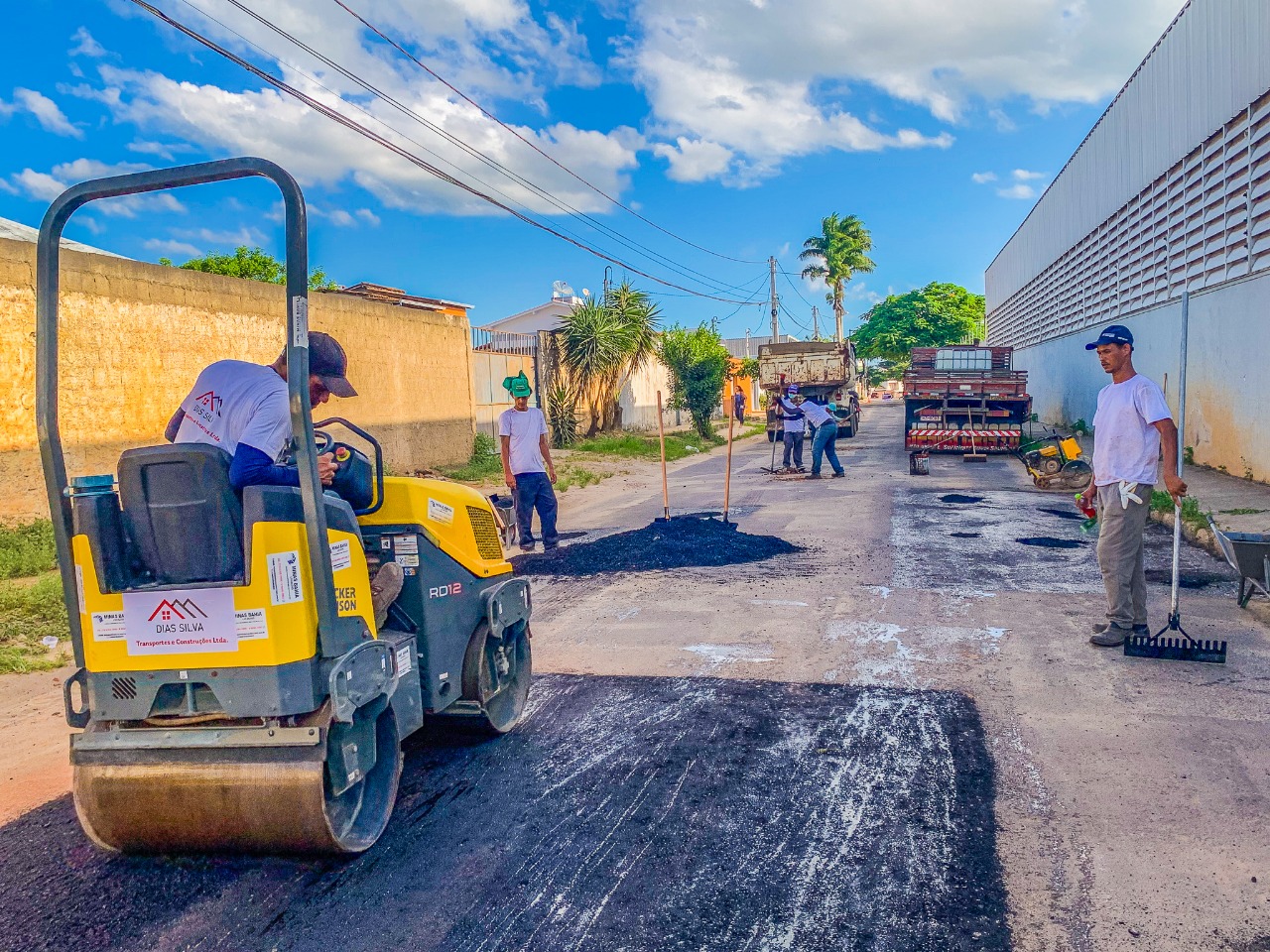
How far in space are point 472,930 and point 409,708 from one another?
1.02 m

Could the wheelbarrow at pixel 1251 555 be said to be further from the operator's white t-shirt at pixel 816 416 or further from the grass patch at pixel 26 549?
the operator's white t-shirt at pixel 816 416

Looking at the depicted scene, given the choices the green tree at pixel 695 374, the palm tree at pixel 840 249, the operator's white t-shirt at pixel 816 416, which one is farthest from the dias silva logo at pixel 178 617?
the palm tree at pixel 840 249

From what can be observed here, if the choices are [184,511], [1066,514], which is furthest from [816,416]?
[184,511]

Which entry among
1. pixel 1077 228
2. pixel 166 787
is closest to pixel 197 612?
pixel 166 787

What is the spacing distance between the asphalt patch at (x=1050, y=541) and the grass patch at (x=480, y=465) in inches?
377

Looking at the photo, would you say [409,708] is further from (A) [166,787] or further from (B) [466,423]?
(B) [466,423]

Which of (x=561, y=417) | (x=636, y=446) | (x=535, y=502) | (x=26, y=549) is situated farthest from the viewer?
(x=561, y=417)

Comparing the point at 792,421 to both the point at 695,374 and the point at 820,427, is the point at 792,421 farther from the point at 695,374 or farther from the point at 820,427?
the point at 695,374

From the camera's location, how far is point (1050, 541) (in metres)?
9.77

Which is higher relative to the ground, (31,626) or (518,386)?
(518,386)

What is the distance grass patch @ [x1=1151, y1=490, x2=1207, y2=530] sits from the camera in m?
9.84

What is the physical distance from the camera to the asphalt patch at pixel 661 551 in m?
9.07

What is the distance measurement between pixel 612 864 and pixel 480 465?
54.4 ft

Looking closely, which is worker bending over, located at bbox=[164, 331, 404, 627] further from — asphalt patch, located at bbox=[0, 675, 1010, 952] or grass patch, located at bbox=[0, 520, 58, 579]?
grass patch, located at bbox=[0, 520, 58, 579]
